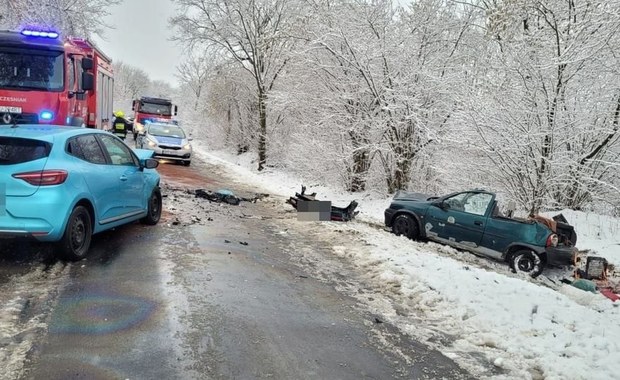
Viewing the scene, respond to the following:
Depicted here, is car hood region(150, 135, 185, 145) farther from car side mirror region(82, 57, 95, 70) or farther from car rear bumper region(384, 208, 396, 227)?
car rear bumper region(384, 208, 396, 227)

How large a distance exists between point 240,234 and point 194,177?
28.7 ft

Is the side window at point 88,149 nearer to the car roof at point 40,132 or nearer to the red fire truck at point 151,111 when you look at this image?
the car roof at point 40,132

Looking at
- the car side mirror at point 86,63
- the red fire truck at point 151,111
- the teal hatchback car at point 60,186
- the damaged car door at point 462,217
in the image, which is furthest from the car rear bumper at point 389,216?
the red fire truck at point 151,111

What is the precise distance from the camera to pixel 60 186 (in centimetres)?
530

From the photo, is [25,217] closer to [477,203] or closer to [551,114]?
[477,203]

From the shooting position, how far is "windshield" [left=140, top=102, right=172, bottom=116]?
28.9 meters

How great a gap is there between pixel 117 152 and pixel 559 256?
24.3 ft

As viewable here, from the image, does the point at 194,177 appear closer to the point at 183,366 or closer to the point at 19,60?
the point at 19,60

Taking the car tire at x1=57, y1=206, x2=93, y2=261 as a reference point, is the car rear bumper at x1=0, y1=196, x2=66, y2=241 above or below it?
above

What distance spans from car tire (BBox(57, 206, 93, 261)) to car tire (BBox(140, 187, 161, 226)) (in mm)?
2048

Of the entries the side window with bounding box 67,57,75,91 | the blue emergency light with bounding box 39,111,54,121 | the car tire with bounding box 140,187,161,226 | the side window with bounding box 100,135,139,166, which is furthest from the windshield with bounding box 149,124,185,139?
the side window with bounding box 100,135,139,166

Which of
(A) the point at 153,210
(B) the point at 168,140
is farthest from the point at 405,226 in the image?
(B) the point at 168,140

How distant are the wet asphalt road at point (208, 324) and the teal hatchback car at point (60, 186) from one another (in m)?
0.47

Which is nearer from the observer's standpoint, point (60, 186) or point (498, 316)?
point (498, 316)
